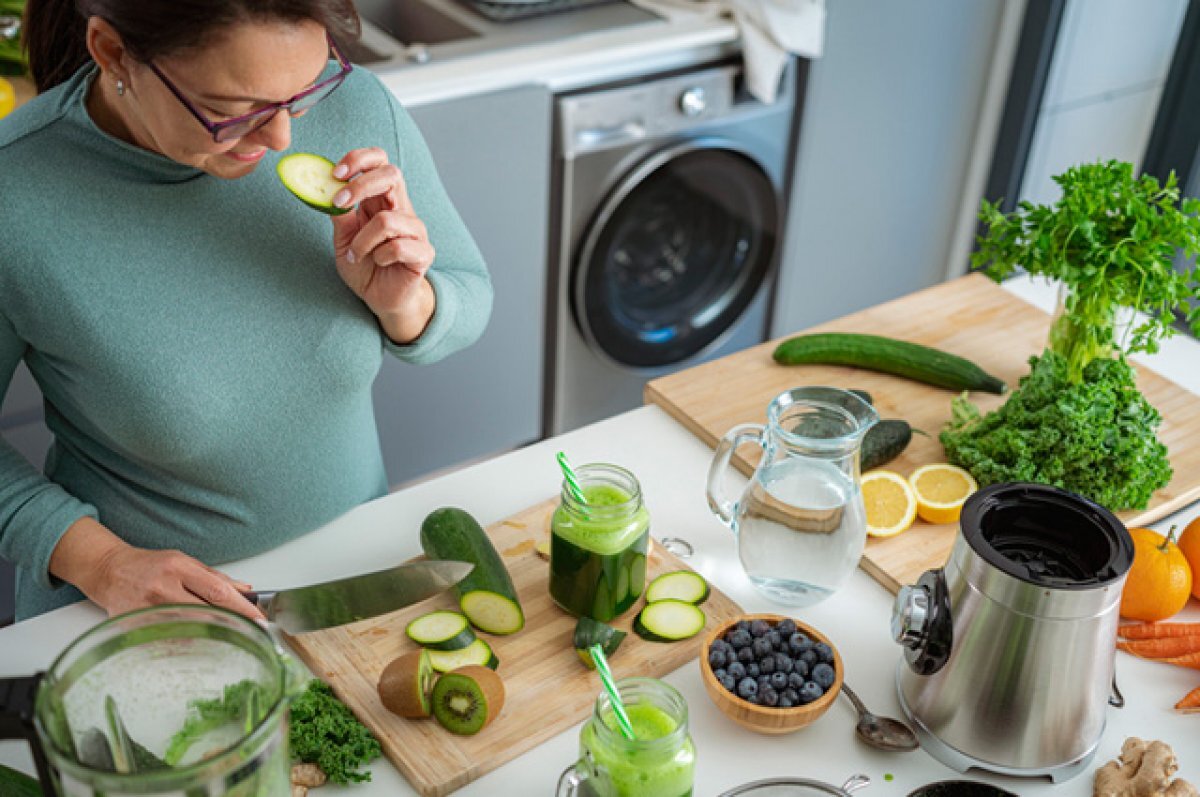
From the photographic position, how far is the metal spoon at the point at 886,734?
117cm

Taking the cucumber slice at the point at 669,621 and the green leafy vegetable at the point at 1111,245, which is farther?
the green leafy vegetable at the point at 1111,245

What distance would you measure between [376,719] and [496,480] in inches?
16.5

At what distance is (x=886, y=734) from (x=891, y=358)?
2.21ft

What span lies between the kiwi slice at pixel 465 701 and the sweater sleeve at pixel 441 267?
46 cm

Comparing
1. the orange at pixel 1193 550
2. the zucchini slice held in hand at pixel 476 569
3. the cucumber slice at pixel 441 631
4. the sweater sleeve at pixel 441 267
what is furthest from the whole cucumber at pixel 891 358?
the cucumber slice at pixel 441 631

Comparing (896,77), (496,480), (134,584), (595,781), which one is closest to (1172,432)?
(496,480)

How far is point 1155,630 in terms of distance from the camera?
1.31 m

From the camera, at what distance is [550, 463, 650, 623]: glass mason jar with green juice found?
1.25 metres

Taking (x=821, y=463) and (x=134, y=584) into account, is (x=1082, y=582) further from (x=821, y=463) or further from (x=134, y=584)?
(x=134, y=584)

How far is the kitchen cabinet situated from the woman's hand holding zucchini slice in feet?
3.00

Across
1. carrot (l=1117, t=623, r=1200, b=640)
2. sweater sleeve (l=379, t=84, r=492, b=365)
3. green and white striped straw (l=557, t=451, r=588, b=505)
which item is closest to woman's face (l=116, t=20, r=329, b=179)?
→ sweater sleeve (l=379, t=84, r=492, b=365)

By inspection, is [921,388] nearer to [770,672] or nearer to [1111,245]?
[1111,245]

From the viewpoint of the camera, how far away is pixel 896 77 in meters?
3.00

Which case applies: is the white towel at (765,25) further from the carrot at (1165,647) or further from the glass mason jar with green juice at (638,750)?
the glass mason jar with green juice at (638,750)
